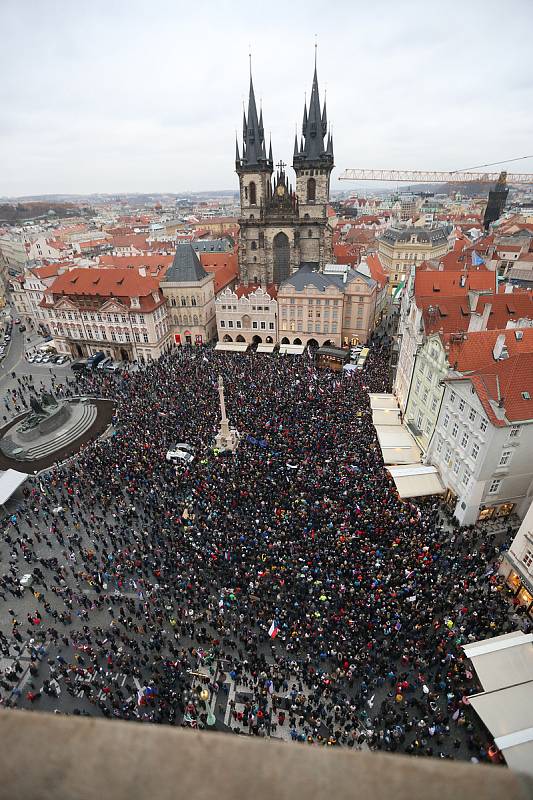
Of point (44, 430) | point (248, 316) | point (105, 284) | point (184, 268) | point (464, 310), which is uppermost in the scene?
point (464, 310)

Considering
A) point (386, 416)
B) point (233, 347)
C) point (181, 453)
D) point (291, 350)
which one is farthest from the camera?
point (233, 347)

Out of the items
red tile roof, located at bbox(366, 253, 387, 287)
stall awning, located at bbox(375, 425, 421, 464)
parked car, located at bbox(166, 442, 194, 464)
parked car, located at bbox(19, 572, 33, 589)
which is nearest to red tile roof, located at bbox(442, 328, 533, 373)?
stall awning, located at bbox(375, 425, 421, 464)

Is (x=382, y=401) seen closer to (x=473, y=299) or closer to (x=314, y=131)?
(x=473, y=299)

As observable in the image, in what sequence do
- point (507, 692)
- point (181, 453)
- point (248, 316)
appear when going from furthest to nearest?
point (248, 316) < point (181, 453) < point (507, 692)

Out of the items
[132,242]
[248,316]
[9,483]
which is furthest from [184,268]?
[132,242]

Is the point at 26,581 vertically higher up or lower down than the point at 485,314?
lower down

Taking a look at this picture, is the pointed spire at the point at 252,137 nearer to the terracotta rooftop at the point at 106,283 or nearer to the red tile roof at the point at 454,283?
the terracotta rooftop at the point at 106,283
